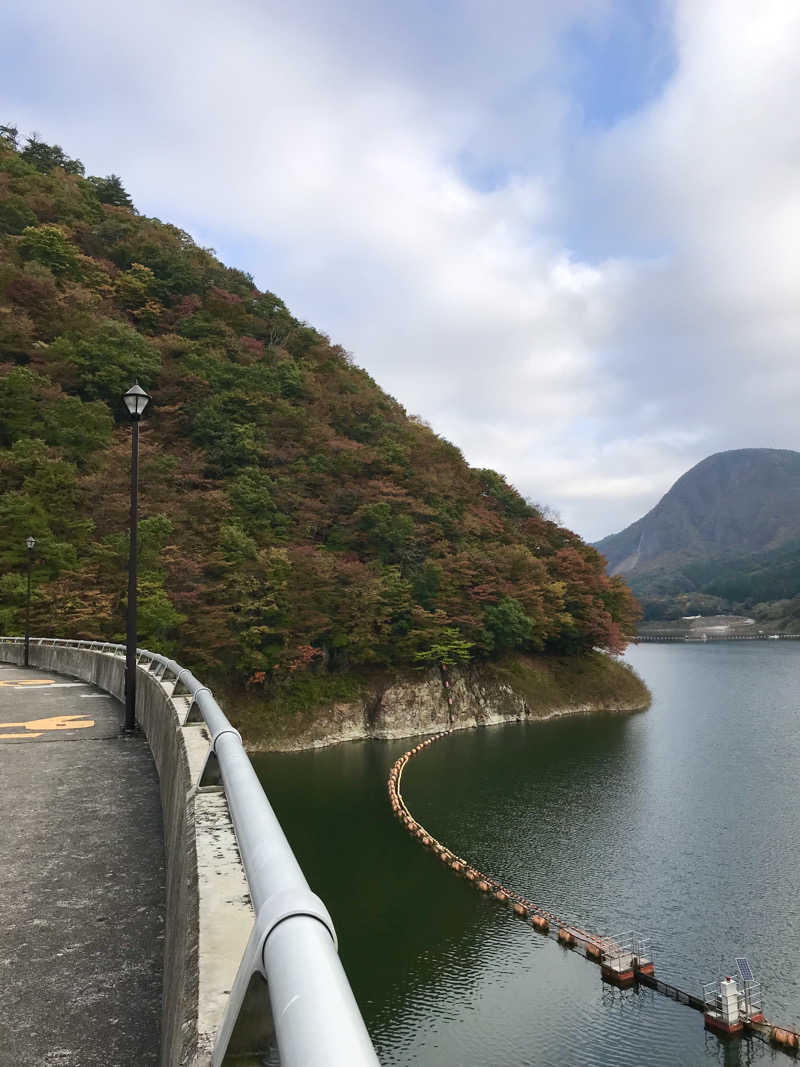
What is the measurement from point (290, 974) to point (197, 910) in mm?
1571

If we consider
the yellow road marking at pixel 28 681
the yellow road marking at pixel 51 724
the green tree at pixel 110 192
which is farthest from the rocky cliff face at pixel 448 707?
the green tree at pixel 110 192

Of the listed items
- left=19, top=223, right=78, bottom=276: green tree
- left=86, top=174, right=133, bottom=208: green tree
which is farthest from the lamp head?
left=86, top=174, right=133, bottom=208: green tree

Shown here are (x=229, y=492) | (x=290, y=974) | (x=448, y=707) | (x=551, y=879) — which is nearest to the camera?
(x=290, y=974)

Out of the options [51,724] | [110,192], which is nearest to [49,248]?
[110,192]

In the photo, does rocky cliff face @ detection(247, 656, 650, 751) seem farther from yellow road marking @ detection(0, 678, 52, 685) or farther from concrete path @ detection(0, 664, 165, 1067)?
concrete path @ detection(0, 664, 165, 1067)

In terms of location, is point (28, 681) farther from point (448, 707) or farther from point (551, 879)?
point (448, 707)

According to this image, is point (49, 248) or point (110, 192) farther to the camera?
point (110, 192)

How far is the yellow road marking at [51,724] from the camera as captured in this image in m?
8.52

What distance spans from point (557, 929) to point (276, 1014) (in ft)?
63.1

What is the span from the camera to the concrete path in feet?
9.28

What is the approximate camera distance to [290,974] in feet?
3.34

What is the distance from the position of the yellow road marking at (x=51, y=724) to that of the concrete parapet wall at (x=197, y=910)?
4140mm

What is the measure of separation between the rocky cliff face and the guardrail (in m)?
31.2

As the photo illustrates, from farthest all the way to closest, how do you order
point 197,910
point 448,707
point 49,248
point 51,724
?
point 49,248 → point 448,707 → point 51,724 → point 197,910
